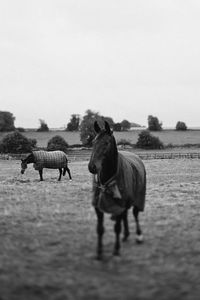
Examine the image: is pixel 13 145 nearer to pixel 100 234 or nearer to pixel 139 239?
pixel 139 239

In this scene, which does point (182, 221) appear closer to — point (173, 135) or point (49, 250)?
point (49, 250)

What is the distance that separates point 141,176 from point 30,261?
3.61 metres

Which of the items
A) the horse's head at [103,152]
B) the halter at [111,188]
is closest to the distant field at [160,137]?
the horse's head at [103,152]

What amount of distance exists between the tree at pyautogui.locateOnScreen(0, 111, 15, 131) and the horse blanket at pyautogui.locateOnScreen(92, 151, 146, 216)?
124865 millimetres

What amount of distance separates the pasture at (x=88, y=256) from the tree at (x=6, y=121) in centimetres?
12073

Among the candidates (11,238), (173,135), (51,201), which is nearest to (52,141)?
(173,135)

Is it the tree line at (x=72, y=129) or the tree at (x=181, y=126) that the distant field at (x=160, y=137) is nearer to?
the tree line at (x=72, y=129)

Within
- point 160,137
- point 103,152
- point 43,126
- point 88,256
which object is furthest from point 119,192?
point 43,126

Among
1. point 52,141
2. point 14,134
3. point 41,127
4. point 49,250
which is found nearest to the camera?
point 49,250

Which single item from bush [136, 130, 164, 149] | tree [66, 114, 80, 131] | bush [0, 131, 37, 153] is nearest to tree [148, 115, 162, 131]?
tree [66, 114, 80, 131]

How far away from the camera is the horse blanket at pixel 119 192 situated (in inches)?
327

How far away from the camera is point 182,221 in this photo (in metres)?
11.8

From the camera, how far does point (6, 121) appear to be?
137 m

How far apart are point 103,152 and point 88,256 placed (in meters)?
2.15
